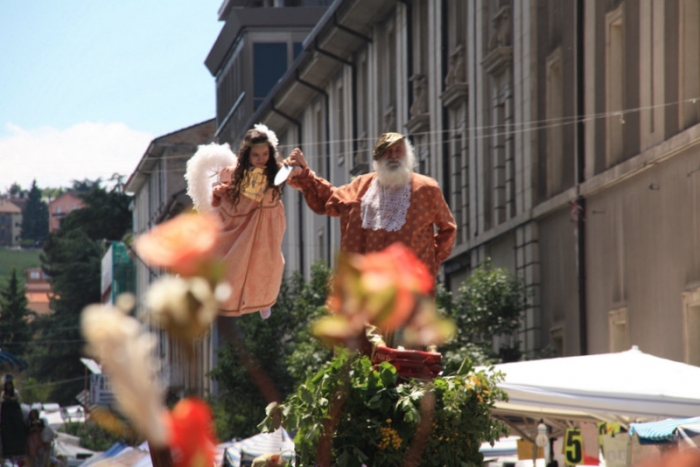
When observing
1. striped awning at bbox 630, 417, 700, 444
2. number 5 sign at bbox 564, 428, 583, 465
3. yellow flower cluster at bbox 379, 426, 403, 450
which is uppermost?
yellow flower cluster at bbox 379, 426, 403, 450

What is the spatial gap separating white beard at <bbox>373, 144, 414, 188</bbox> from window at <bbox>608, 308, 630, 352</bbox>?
11.2 metres

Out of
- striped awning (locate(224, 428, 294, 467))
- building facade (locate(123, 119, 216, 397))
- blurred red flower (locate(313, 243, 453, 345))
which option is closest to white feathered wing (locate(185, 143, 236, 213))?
A: blurred red flower (locate(313, 243, 453, 345))

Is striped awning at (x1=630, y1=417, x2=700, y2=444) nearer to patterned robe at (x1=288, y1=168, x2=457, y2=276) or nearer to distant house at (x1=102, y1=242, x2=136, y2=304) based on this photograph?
patterned robe at (x1=288, y1=168, x2=457, y2=276)

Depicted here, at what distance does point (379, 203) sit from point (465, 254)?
724 inches

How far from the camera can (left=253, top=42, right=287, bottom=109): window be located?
143 feet

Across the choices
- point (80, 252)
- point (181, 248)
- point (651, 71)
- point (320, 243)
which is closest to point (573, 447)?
point (651, 71)

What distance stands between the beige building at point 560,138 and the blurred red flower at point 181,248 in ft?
44.1

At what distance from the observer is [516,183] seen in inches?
861

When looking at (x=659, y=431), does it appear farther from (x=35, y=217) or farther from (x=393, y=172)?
(x=35, y=217)

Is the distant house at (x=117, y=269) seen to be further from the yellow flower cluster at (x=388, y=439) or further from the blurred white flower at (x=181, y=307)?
the blurred white flower at (x=181, y=307)

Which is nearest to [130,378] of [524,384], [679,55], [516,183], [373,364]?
[373,364]

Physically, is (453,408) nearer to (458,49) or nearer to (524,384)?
(524,384)

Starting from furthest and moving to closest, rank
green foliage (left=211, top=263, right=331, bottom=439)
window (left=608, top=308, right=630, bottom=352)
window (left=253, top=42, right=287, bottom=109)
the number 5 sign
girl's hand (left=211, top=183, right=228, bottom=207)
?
1. window (left=253, top=42, right=287, bottom=109)
2. green foliage (left=211, top=263, right=331, bottom=439)
3. window (left=608, top=308, right=630, bottom=352)
4. the number 5 sign
5. girl's hand (left=211, top=183, right=228, bottom=207)

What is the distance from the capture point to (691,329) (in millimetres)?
15070
